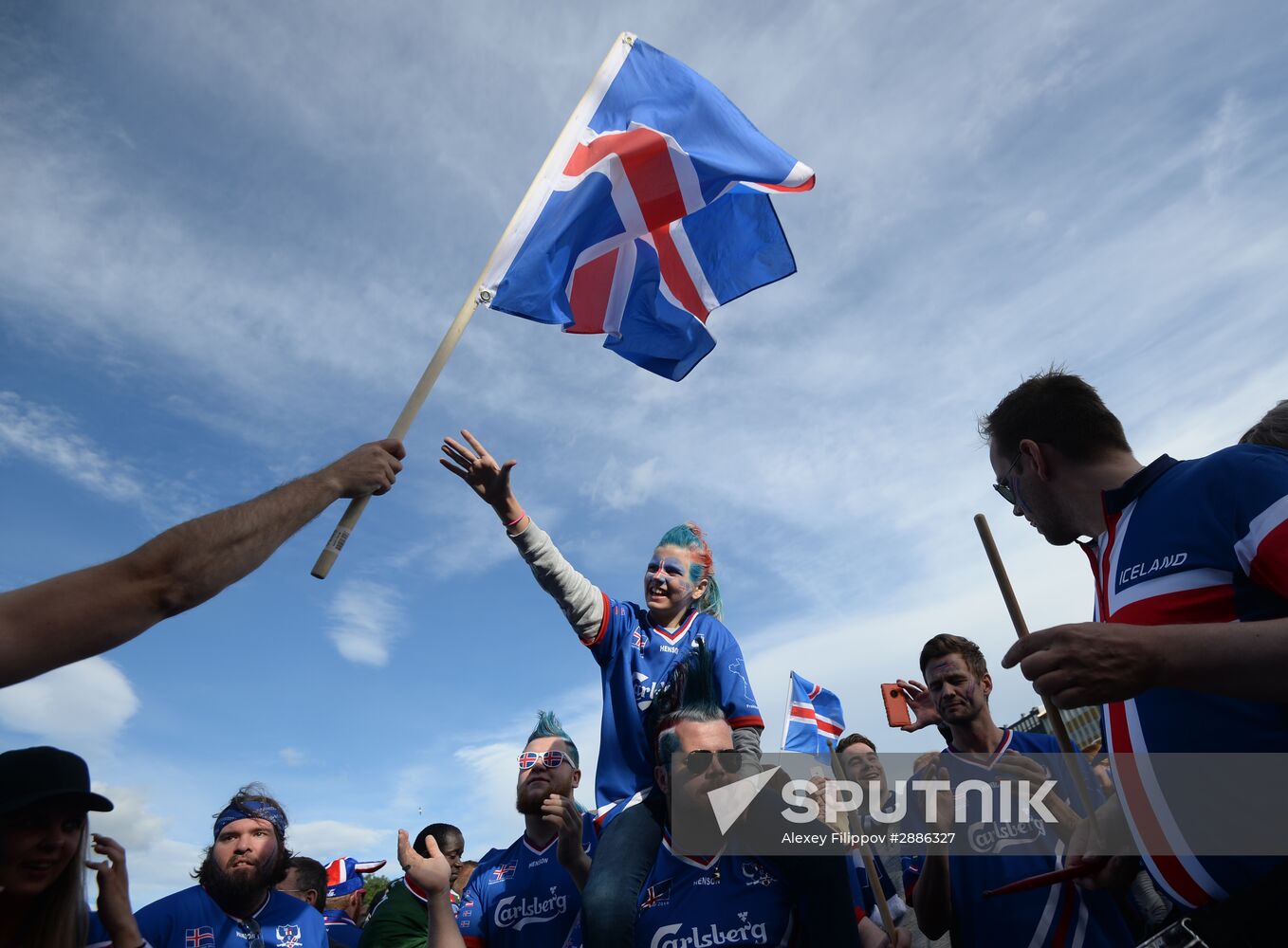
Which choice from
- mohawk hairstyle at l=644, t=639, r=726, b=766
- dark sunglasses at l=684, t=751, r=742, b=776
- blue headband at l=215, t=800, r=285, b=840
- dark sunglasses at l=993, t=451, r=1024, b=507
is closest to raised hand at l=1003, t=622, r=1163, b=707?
dark sunglasses at l=993, t=451, r=1024, b=507

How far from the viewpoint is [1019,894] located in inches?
169

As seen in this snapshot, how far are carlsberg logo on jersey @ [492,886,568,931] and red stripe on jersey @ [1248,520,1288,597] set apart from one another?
410 cm

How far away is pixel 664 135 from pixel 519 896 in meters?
4.78

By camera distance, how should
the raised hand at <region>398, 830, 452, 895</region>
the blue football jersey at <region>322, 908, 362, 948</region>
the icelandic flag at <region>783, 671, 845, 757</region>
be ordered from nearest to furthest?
the raised hand at <region>398, 830, 452, 895</region>, the icelandic flag at <region>783, 671, 845, 757</region>, the blue football jersey at <region>322, 908, 362, 948</region>

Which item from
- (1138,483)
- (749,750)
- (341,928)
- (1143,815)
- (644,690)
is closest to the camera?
(1143,815)

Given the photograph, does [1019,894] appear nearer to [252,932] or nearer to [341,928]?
[252,932]

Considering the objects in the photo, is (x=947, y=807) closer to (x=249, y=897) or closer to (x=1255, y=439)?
(x=1255, y=439)

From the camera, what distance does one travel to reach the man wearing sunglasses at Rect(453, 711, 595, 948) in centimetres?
471

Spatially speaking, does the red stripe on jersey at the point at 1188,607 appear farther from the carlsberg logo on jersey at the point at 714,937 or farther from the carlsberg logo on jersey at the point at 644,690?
the carlsberg logo on jersey at the point at 644,690

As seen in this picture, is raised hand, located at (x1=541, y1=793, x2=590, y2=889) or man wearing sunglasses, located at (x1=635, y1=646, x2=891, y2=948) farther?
raised hand, located at (x1=541, y1=793, x2=590, y2=889)

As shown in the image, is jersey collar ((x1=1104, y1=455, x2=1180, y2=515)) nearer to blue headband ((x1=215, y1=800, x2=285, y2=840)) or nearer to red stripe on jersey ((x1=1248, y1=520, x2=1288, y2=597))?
red stripe on jersey ((x1=1248, y1=520, x2=1288, y2=597))

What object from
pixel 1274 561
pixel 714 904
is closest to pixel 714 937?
pixel 714 904

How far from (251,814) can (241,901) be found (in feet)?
1.76

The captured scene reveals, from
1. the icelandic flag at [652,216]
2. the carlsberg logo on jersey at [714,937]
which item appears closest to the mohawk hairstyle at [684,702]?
the carlsberg logo on jersey at [714,937]
